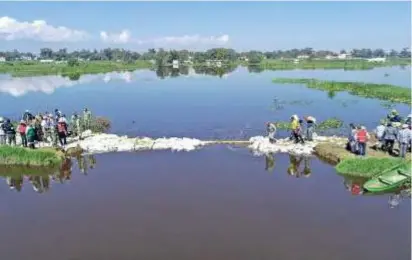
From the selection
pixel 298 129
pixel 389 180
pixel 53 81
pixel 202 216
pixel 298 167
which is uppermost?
pixel 53 81

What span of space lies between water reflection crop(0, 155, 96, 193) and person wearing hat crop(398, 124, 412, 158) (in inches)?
544

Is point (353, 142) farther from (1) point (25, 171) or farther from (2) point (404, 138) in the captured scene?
(1) point (25, 171)

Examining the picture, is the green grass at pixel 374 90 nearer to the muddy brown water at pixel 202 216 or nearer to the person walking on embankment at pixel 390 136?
the person walking on embankment at pixel 390 136

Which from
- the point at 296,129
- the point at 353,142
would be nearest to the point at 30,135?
the point at 296,129

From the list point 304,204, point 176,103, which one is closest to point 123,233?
point 304,204

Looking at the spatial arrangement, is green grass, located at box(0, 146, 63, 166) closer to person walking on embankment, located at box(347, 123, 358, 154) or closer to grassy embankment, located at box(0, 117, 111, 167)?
grassy embankment, located at box(0, 117, 111, 167)

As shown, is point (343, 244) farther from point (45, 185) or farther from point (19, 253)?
point (45, 185)

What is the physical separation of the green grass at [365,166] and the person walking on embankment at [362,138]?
3.19ft

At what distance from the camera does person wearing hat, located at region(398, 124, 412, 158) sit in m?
18.7

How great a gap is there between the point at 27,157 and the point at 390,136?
55.1 ft

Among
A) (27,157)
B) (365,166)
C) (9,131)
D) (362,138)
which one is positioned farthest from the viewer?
(9,131)

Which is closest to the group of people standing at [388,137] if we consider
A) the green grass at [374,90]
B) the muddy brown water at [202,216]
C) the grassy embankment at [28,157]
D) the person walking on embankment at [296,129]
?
the muddy brown water at [202,216]

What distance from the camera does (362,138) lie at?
64.1 ft

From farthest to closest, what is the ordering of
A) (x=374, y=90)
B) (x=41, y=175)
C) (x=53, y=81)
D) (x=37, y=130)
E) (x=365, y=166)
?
(x=53, y=81)
(x=374, y=90)
(x=37, y=130)
(x=41, y=175)
(x=365, y=166)
